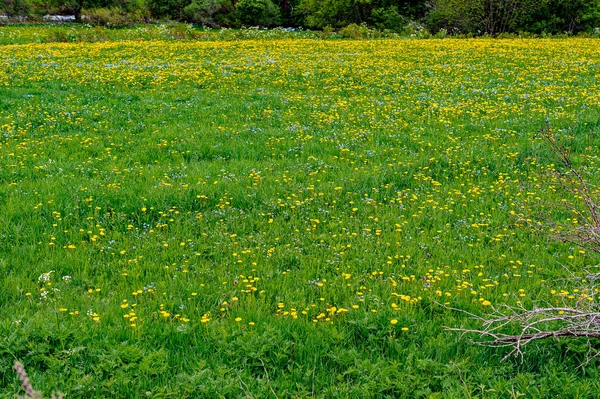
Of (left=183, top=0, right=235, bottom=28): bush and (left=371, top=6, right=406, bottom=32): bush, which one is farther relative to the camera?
(left=183, top=0, right=235, bottom=28): bush

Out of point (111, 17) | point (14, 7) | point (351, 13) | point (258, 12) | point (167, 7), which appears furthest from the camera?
point (167, 7)

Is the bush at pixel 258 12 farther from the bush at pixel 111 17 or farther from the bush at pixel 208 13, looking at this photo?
the bush at pixel 111 17

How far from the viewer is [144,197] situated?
8164mm

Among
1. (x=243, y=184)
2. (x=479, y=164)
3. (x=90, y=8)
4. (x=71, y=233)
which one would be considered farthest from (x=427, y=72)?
(x=90, y=8)

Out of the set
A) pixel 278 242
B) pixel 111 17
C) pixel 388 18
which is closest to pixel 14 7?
pixel 111 17

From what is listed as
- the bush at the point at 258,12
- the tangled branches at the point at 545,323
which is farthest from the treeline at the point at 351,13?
the tangled branches at the point at 545,323

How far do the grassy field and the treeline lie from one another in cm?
3613

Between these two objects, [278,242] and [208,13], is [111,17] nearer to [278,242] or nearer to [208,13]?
[208,13]

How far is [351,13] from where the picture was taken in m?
60.5

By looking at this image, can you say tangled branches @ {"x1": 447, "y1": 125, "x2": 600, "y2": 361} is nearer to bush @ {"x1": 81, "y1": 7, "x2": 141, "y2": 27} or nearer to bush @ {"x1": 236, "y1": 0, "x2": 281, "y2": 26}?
bush @ {"x1": 81, "y1": 7, "x2": 141, "y2": 27}

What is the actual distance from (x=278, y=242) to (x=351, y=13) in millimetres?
58390

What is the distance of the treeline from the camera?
48.9 metres

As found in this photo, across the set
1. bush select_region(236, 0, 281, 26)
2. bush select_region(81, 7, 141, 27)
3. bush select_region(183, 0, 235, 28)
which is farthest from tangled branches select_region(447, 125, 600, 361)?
bush select_region(236, 0, 281, 26)

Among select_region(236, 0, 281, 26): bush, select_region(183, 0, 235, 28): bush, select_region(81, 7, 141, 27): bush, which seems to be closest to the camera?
select_region(81, 7, 141, 27): bush
